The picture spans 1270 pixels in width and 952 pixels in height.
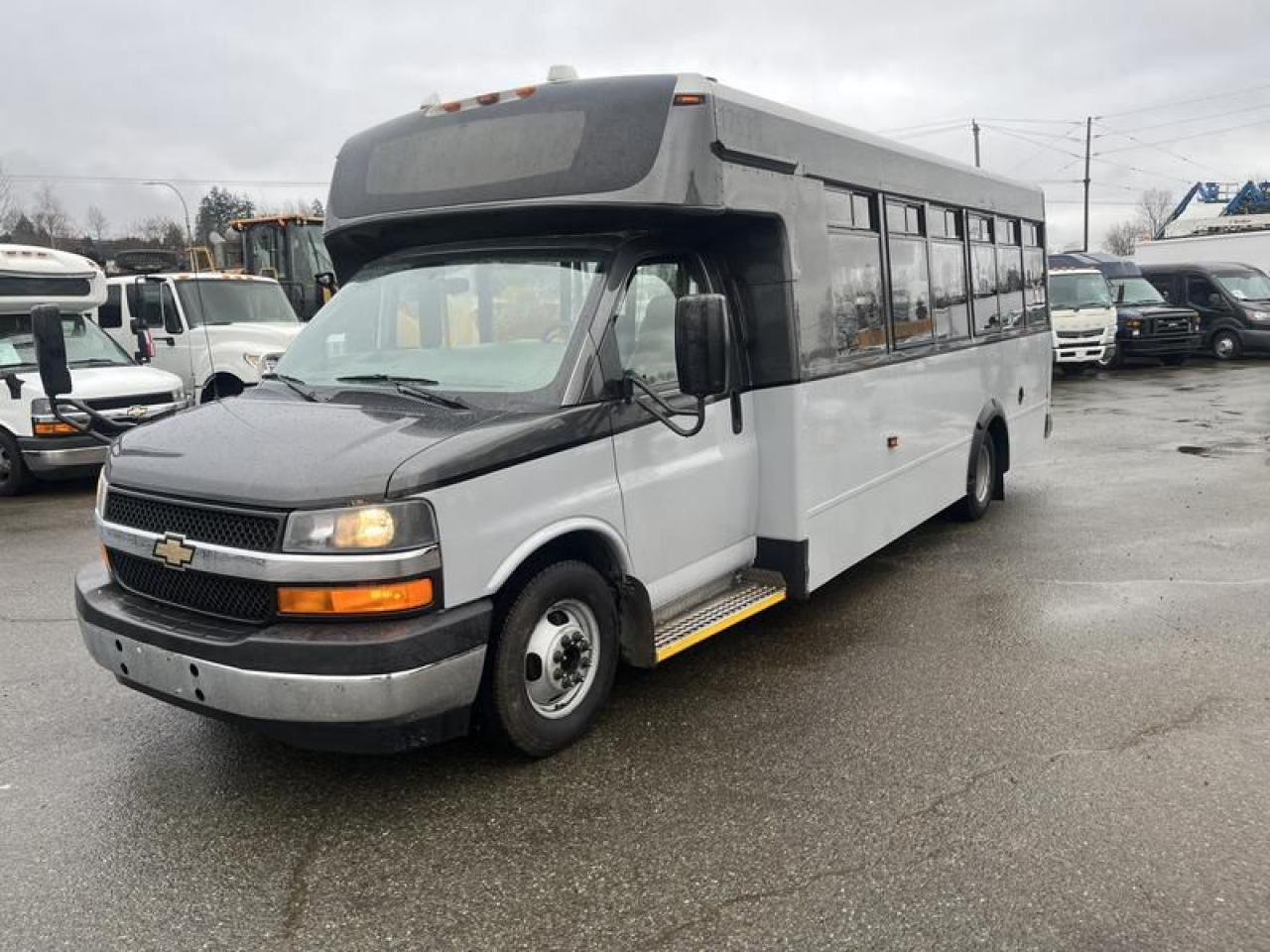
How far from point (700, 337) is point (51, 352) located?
3.26 metres

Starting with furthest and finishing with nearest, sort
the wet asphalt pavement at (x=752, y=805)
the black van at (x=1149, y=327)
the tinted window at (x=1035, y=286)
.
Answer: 1. the black van at (x=1149, y=327)
2. the tinted window at (x=1035, y=286)
3. the wet asphalt pavement at (x=752, y=805)

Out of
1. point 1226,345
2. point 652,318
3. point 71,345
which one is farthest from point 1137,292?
point 652,318

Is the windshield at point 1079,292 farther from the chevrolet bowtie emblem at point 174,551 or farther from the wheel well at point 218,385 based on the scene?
the chevrolet bowtie emblem at point 174,551

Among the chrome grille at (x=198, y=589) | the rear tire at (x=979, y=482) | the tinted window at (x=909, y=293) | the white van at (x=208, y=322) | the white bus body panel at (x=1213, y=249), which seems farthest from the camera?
the white bus body panel at (x=1213, y=249)

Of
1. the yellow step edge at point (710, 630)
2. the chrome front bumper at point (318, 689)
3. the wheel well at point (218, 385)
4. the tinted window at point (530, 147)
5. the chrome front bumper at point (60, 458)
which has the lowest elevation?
the yellow step edge at point (710, 630)

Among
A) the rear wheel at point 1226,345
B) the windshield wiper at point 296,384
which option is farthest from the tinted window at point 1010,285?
the rear wheel at point 1226,345

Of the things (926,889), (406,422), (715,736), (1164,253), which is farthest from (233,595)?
(1164,253)

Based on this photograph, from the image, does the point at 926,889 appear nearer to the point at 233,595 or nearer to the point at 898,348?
the point at 233,595

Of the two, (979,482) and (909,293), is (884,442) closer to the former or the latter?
(909,293)

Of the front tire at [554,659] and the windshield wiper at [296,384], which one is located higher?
the windshield wiper at [296,384]

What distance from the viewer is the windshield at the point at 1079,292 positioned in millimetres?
21078

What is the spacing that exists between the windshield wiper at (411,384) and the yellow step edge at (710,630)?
1.38 metres

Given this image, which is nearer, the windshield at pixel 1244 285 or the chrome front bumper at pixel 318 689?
the chrome front bumper at pixel 318 689

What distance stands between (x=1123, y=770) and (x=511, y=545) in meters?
2.51
